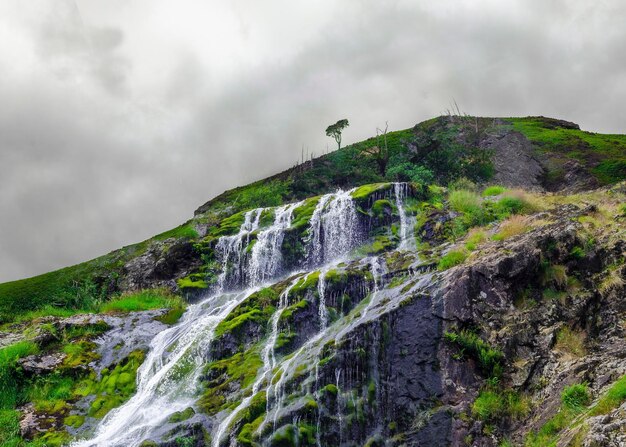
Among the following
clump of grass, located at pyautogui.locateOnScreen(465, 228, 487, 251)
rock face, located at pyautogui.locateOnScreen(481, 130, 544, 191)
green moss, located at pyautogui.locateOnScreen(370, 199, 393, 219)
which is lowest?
clump of grass, located at pyautogui.locateOnScreen(465, 228, 487, 251)

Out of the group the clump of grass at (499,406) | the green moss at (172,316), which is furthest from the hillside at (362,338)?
the green moss at (172,316)

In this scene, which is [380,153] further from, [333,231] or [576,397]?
[576,397]

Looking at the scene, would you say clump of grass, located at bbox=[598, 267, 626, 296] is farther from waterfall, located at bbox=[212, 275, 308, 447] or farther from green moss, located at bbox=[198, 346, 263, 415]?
green moss, located at bbox=[198, 346, 263, 415]

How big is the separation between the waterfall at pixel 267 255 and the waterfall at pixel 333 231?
7.50ft

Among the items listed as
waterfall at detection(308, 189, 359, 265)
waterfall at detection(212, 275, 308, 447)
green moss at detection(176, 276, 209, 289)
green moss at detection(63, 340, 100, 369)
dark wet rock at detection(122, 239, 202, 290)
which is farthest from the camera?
dark wet rock at detection(122, 239, 202, 290)

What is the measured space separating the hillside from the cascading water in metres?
0.11

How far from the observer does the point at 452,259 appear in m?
20.5

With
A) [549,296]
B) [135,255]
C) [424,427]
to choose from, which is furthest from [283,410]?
[135,255]

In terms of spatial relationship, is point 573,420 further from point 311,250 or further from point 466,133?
point 466,133

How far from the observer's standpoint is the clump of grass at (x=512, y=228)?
2130 cm

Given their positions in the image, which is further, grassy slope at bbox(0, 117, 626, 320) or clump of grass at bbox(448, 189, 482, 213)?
grassy slope at bbox(0, 117, 626, 320)

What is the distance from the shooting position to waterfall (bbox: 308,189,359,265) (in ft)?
109

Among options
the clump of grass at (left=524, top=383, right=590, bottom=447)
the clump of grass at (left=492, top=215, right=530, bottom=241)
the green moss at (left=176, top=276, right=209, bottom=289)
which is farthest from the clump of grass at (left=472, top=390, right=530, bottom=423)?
the green moss at (left=176, top=276, right=209, bottom=289)

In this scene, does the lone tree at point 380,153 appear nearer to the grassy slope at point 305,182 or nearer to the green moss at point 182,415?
the grassy slope at point 305,182
